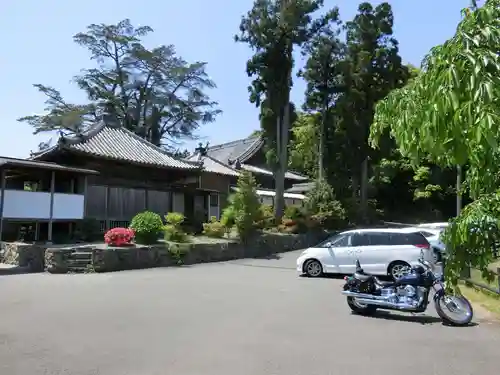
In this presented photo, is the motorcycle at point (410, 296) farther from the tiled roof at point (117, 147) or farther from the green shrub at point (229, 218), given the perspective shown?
the tiled roof at point (117, 147)

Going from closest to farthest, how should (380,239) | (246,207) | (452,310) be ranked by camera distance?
(452,310) → (380,239) → (246,207)

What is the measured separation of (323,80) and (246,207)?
50.7ft

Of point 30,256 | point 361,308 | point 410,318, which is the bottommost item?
point 410,318

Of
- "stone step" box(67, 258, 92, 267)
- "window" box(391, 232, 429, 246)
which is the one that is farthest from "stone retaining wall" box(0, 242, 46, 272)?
"window" box(391, 232, 429, 246)

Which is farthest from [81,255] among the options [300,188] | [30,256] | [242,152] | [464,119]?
[300,188]

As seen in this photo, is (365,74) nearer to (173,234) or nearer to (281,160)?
(281,160)

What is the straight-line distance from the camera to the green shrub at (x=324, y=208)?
30625mm

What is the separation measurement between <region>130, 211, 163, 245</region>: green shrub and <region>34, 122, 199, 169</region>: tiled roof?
4.51m

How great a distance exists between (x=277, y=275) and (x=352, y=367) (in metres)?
11.1

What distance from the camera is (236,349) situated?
6566 mm

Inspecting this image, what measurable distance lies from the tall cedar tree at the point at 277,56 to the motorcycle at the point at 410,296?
21183mm

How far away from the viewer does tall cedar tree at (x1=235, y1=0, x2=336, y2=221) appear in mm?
30297

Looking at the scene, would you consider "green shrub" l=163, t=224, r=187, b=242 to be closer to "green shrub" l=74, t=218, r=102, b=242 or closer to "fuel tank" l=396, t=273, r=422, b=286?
"green shrub" l=74, t=218, r=102, b=242

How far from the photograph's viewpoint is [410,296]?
899 cm
